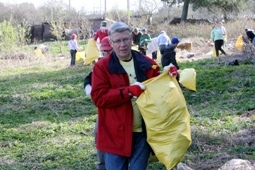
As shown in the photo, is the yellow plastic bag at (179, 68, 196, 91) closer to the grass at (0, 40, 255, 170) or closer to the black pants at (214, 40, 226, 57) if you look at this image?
the grass at (0, 40, 255, 170)

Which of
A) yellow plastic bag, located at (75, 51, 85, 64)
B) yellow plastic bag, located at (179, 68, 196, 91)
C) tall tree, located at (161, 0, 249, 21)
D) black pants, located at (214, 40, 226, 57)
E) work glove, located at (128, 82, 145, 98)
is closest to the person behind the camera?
work glove, located at (128, 82, 145, 98)

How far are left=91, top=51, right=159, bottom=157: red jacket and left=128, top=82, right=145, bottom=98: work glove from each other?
1.3 inches

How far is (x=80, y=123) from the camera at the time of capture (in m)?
7.84

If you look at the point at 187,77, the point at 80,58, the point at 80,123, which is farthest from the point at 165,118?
the point at 80,58

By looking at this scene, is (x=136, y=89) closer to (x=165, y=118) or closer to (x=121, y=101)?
(x=121, y=101)

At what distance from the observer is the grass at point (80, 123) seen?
551 centimetres

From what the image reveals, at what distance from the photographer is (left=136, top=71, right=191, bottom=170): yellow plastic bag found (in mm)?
3090

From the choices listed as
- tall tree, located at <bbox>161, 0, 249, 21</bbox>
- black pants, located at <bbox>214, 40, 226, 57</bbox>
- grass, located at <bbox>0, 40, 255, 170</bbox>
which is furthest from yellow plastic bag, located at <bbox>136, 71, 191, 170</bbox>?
tall tree, located at <bbox>161, 0, 249, 21</bbox>

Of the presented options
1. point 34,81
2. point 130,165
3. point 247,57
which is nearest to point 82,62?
point 34,81

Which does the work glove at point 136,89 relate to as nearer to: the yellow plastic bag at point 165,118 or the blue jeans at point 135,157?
the yellow plastic bag at point 165,118

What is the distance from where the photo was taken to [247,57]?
46.1 ft

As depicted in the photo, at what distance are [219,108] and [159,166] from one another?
11.5ft

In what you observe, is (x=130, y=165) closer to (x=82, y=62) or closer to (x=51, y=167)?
(x=51, y=167)

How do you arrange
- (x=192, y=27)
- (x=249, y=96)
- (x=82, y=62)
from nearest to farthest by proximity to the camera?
1. (x=249, y=96)
2. (x=82, y=62)
3. (x=192, y=27)
